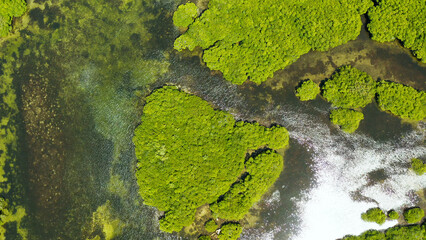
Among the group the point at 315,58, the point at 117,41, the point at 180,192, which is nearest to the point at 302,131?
the point at 315,58

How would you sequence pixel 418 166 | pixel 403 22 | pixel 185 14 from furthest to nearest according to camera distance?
pixel 185 14
pixel 403 22
pixel 418 166

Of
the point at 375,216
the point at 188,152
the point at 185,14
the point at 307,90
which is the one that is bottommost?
the point at 375,216

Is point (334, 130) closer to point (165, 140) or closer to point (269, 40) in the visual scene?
point (269, 40)

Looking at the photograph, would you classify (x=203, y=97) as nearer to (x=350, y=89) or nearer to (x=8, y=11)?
(x=350, y=89)

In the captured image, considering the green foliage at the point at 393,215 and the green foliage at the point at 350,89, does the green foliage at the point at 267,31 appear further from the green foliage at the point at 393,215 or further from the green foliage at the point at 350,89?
the green foliage at the point at 393,215

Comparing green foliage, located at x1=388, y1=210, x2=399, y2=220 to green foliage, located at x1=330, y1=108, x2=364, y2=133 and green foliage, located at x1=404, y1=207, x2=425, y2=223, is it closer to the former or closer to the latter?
green foliage, located at x1=404, y1=207, x2=425, y2=223

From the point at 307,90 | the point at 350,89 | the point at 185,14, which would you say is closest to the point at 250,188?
Result: the point at 307,90

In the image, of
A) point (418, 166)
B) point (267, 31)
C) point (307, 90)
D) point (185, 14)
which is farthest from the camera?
point (185, 14)

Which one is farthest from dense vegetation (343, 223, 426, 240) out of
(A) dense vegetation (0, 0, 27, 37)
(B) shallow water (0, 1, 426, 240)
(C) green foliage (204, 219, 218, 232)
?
(A) dense vegetation (0, 0, 27, 37)
